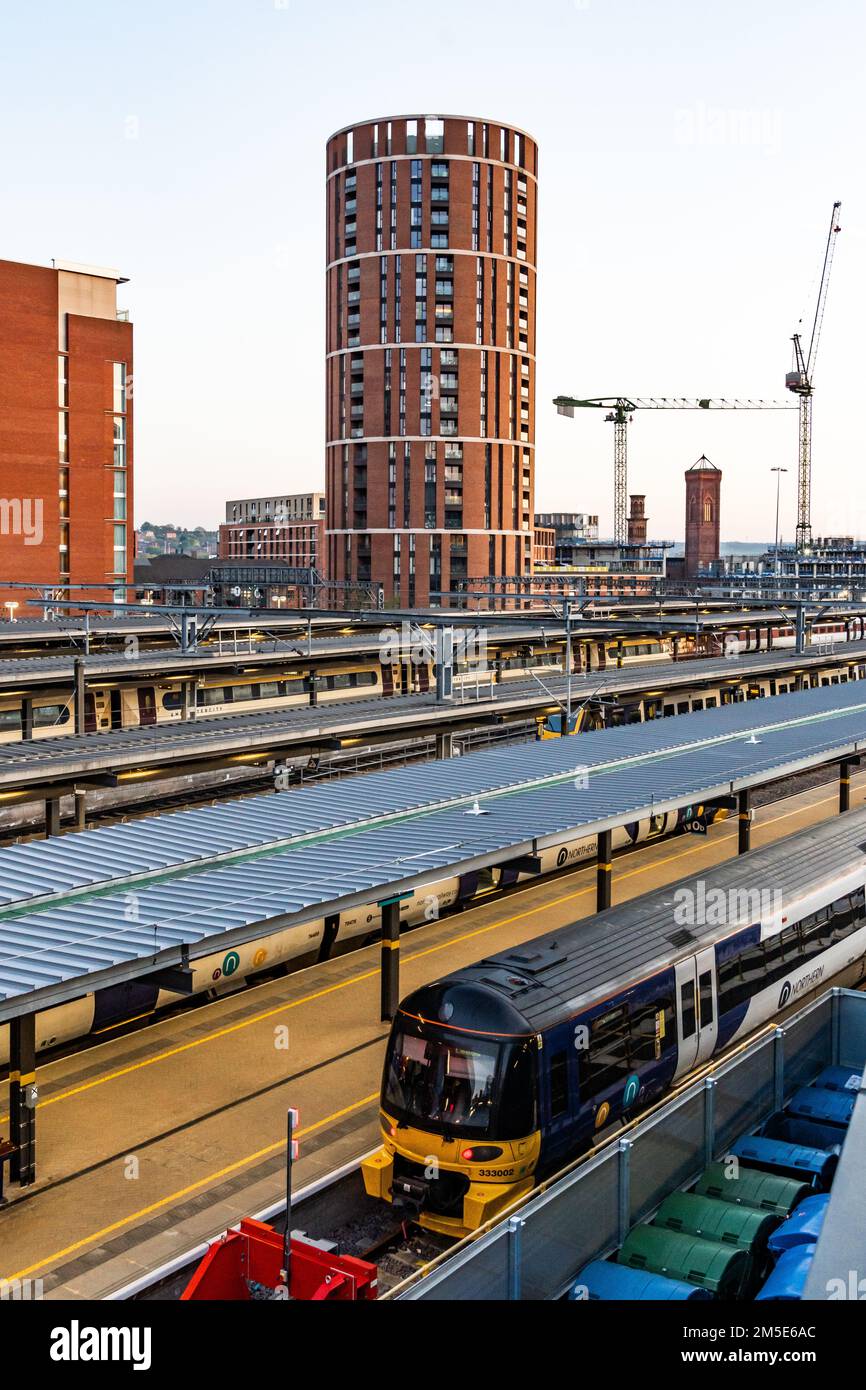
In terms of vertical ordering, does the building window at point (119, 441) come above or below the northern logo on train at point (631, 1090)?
above

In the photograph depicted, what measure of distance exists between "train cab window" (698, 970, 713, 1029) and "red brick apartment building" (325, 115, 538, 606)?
81396 mm

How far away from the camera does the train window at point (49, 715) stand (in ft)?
126

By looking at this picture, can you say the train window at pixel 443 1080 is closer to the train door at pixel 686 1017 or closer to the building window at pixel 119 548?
the train door at pixel 686 1017

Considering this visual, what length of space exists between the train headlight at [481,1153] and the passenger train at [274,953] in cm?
359

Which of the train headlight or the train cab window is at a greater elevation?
the train cab window

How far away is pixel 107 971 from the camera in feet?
45.1

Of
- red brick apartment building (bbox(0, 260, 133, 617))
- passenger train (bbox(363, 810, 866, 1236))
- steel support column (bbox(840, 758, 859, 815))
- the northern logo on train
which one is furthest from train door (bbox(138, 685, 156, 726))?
red brick apartment building (bbox(0, 260, 133, 617))

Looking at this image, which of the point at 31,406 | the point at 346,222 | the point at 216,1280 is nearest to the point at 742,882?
the point at 216,1280

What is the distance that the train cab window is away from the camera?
17594mm

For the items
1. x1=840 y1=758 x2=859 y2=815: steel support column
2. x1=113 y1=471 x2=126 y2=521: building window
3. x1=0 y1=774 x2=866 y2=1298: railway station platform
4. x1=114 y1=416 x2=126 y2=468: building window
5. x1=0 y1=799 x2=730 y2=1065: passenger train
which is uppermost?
x1=114 y1=416 x2=126 y2=468: building window

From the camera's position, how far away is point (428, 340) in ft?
320

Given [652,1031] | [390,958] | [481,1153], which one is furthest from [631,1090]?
[390,958]

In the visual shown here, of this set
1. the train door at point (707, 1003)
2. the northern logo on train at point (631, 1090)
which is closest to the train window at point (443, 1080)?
the northern logo on train at point (631, 1090)

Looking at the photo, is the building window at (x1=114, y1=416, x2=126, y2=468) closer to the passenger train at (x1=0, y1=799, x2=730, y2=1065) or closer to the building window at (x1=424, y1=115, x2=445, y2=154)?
the building window at (x1=424, y1=115, x2=445, y2=154)
